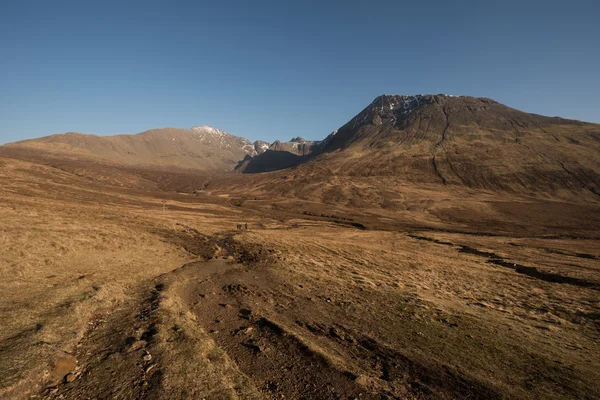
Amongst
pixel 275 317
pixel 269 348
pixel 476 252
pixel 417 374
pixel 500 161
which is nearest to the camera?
pixel 417 374

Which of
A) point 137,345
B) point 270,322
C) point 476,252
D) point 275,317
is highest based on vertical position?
point 137,345

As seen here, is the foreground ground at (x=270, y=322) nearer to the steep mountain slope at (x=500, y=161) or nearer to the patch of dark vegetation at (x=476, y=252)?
the patch of dark vegetation at (x=476, y=252)

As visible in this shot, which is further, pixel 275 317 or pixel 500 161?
pixel 500 161

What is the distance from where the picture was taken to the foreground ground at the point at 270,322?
9570mm

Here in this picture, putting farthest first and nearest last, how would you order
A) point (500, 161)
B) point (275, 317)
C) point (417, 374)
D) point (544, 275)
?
point (500, 161)
point (544, 275)
point (275, 317)
point (417, 374)

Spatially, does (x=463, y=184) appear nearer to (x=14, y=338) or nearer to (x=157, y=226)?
(x=157, y=226)

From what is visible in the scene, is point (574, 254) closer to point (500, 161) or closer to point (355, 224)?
point (355, 224)

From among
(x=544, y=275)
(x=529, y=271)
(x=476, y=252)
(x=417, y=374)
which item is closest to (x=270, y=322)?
(x=417, y=374)

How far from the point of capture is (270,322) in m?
14.6

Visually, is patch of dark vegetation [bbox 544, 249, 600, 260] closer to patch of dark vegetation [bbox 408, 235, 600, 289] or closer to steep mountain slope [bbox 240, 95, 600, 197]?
patch of dark vegetation [bbox 408, 235, 600, 289]

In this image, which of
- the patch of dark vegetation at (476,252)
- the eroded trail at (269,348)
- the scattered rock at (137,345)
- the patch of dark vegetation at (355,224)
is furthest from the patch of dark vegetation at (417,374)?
the patch of dark vegetation at (355,224)

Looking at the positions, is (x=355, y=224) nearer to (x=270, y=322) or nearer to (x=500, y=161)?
(x=270, y=322)

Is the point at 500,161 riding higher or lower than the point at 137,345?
higher

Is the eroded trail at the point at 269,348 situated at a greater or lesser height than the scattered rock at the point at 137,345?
lesser
